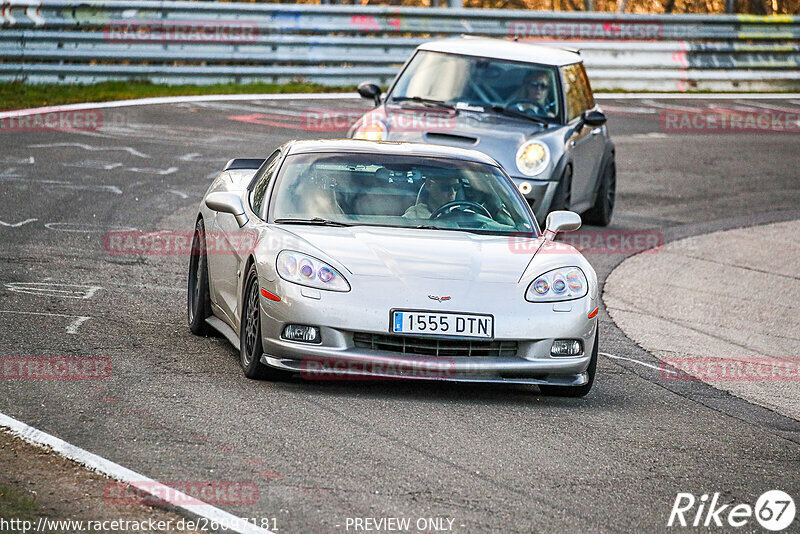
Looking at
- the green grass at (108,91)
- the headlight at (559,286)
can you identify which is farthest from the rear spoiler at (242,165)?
the green grass at (108,91)

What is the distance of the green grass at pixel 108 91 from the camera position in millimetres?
19531

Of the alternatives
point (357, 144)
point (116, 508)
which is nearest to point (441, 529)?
point (116, 508)

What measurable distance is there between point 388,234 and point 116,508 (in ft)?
9.82

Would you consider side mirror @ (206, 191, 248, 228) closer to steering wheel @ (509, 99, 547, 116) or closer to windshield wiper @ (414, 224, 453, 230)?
windshield wiper @ (414, 224, 453, 230)

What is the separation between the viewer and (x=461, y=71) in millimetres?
13867

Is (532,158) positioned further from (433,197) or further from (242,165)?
(433,197)

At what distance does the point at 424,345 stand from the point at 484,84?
7073 mm

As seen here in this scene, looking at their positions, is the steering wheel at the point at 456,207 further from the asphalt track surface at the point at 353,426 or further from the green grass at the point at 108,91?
the green grass at the point at 108,91

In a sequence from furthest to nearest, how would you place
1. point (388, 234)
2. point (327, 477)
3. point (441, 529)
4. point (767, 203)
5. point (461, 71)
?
point (767, 203) → point (461, 71) → point (388, 234) → point (327, 477) → point (441, 529)

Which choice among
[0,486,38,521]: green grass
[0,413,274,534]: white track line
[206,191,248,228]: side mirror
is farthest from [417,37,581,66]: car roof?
[0,486,38,521]: green grass

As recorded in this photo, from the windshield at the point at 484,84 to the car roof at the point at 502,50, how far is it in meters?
0.07

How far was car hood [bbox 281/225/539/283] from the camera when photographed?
7.17m

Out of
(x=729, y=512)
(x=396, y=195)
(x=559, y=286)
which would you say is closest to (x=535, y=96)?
(x=396, y=195)

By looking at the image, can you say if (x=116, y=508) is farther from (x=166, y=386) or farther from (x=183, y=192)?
(x=183, y=192)
